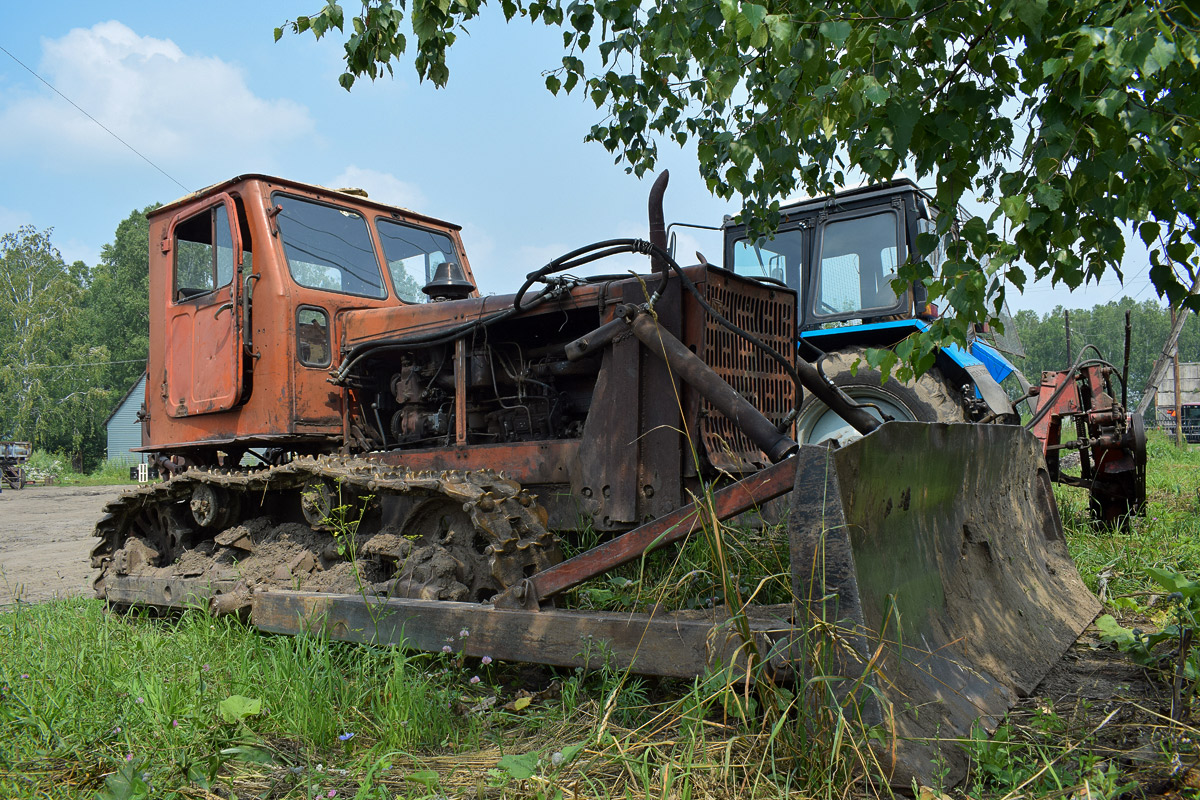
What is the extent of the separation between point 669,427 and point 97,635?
9.08ft

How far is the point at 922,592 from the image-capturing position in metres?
2.73

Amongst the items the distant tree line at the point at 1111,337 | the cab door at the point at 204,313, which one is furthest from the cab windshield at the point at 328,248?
the distant tree line at the point at 1111,337

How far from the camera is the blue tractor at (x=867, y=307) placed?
242 inches

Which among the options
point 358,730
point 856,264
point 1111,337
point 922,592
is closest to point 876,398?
point 856,264

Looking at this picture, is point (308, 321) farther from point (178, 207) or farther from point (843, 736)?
point (843, 736)

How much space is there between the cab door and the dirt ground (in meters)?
0.82

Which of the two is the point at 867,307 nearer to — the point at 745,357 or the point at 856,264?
the point at 856,264

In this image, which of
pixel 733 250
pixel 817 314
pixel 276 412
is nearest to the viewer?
pixel 276 412

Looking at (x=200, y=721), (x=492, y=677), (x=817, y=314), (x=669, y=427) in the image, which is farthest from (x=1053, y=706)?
(x=817, y=314)

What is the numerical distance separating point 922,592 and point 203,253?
16.0ft

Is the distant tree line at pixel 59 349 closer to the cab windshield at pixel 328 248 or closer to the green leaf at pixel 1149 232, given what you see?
the cab windshield at pixel 328 248

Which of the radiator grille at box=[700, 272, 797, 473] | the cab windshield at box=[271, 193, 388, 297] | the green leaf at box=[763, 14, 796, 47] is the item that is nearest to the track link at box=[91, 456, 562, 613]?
the radiator grille at box=[700, 272, 797, 473]

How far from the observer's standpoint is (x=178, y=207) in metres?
5.62

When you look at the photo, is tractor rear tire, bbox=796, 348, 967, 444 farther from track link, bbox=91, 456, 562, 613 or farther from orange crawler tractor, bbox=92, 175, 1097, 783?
track link, bbox=91, 456, 562, 613
